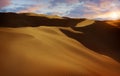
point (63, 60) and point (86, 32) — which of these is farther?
point (86, 32)

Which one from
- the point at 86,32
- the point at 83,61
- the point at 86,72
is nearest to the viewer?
the point at 86,72

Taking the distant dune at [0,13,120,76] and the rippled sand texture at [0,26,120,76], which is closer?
the rippled sand texture at [0,26,120,76]

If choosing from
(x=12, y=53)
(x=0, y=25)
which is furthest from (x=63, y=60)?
(x=0, y=25)

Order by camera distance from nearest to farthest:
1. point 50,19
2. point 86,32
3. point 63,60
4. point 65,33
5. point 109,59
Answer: point 63,60 → point 109,59 → point 65,33 → point 86,32 → point 50,19

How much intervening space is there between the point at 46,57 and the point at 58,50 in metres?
0.93

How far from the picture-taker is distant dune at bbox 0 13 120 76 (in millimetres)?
6355

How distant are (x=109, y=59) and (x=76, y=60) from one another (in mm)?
1737

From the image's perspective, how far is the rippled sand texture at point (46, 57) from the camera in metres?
6.25

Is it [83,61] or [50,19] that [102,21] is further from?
[83,61]

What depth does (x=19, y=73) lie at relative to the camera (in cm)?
598

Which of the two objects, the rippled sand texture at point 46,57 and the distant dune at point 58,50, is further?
the distant dune at point 58,50

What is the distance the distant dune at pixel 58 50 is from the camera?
6.36 m

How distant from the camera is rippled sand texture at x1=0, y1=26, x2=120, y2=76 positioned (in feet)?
20.5

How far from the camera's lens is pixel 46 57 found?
23.3ft
